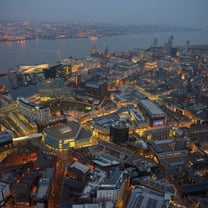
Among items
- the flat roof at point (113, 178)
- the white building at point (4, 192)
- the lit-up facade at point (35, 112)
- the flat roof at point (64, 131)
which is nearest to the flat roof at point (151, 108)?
the flat roof at point (64, 131)

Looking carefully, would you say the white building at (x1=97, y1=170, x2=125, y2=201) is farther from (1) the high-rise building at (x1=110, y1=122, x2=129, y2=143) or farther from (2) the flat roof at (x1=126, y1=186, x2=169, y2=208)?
(1) the high-rise building at (x1=110, y1=122, x2=129, y2=143)

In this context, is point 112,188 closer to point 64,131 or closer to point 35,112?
point 64,131

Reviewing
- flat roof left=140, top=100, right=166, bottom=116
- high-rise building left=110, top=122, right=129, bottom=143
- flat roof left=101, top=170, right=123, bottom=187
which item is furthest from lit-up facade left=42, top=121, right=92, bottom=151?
flat roof left=140, top=100, right=166, bottom=116

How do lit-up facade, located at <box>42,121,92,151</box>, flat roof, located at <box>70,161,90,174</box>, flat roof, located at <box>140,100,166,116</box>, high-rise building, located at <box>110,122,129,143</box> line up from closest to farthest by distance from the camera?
flat roof, located at <box>70,161,90,174</box> < lit-up facade, located at <box>42,121,92,151</box> < high-rise building, located at <box>110,122,129,143</box> < flat roof, located at <box>140,100,166,116</box>

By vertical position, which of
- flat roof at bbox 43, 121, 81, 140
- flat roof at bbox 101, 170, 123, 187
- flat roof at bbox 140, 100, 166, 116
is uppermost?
flat roof at bbox 140, 100, 166, 116

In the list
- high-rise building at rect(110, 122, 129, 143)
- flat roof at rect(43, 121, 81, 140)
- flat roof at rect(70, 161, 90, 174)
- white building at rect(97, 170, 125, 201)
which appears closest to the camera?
white building at rect(97, 170, 125, 201)

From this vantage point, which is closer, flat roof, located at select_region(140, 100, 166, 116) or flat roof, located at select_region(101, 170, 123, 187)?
flat roof, located at select_region(101, 170, 123, 187)

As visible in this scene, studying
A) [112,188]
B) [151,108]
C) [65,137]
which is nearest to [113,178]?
[112,188]

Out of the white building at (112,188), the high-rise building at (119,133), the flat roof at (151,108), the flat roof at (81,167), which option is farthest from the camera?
the flat roof at (151,108)

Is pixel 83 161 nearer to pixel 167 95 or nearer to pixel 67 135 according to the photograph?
pixel 67 135

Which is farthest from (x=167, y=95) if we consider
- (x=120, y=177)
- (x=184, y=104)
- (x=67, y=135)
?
(x=120, y=177)

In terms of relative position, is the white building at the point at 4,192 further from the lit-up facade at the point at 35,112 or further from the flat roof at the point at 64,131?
the lit-up facade at the point at 35,112
